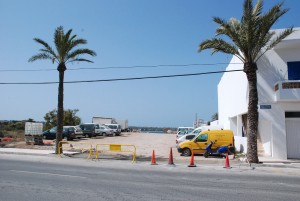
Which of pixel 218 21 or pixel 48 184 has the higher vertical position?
pixel 218 21

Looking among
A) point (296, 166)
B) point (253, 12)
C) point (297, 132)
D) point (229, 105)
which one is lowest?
point (296, 166)

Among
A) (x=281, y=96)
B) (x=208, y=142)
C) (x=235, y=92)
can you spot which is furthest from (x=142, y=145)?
(x=281, y=96)

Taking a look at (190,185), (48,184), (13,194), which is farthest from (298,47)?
(13,194)

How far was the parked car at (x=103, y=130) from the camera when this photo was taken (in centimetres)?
4455

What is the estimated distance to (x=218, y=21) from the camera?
61.9 feet

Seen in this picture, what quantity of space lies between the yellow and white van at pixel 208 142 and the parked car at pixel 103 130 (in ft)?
78.1

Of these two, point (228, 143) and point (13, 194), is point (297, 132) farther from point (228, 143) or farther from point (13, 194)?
point (13, 194)

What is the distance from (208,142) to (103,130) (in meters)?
25.7

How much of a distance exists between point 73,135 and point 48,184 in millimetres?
26971

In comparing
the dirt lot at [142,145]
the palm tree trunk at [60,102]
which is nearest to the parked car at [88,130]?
the dirt lot at [142,145]

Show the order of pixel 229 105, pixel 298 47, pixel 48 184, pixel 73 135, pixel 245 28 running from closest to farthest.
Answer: pixel 48 184, pixel 245 28, pixel 298 47, pixel 229 105, pixel 73 135

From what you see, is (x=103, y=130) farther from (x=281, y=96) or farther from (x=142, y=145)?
(x=281, y=96)

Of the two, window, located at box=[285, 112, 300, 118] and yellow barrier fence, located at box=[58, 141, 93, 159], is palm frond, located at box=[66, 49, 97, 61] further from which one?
window, located at box=[285, 112, 300, 118]

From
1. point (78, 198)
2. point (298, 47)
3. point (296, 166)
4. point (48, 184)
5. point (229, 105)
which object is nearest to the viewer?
point (78, 198)
